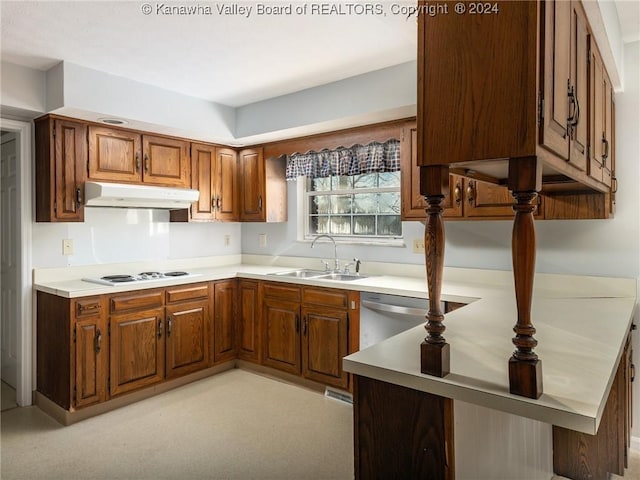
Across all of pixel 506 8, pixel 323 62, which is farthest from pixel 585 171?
pixel 323 62

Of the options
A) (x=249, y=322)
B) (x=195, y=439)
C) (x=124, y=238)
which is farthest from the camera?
(x=249, y=322)

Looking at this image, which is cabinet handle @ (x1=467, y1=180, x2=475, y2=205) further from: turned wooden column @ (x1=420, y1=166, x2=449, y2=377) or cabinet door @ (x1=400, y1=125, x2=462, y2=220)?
turned wooden column @ (x1=420, y1=166, x2=449, y2=377)

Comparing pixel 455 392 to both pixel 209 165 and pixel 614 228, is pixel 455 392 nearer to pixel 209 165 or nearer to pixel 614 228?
pixel 614 228

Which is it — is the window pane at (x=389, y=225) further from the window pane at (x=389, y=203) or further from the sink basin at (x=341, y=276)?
the sink basin at (x=341, y=276)

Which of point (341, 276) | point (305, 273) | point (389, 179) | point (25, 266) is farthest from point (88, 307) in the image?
point (389, 179)

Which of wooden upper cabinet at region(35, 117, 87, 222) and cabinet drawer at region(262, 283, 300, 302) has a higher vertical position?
wooden upper cabinet at region(35, 117, 87, 222)

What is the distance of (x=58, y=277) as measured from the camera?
3.36 metres

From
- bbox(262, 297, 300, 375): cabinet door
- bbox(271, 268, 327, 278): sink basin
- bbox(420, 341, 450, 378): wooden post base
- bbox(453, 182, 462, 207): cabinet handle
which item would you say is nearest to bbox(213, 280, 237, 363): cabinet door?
bbox(262, 297, 300, 375): cabinet door

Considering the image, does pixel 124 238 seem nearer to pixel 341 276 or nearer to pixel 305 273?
pixel 305 273

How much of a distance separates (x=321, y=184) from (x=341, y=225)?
0.46 metres

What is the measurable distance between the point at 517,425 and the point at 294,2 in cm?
216

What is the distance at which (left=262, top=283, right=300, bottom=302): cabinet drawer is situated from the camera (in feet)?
11.5

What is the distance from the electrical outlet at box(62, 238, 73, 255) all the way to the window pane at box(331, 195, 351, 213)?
2.19m

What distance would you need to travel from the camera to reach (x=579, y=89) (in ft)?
5.00
